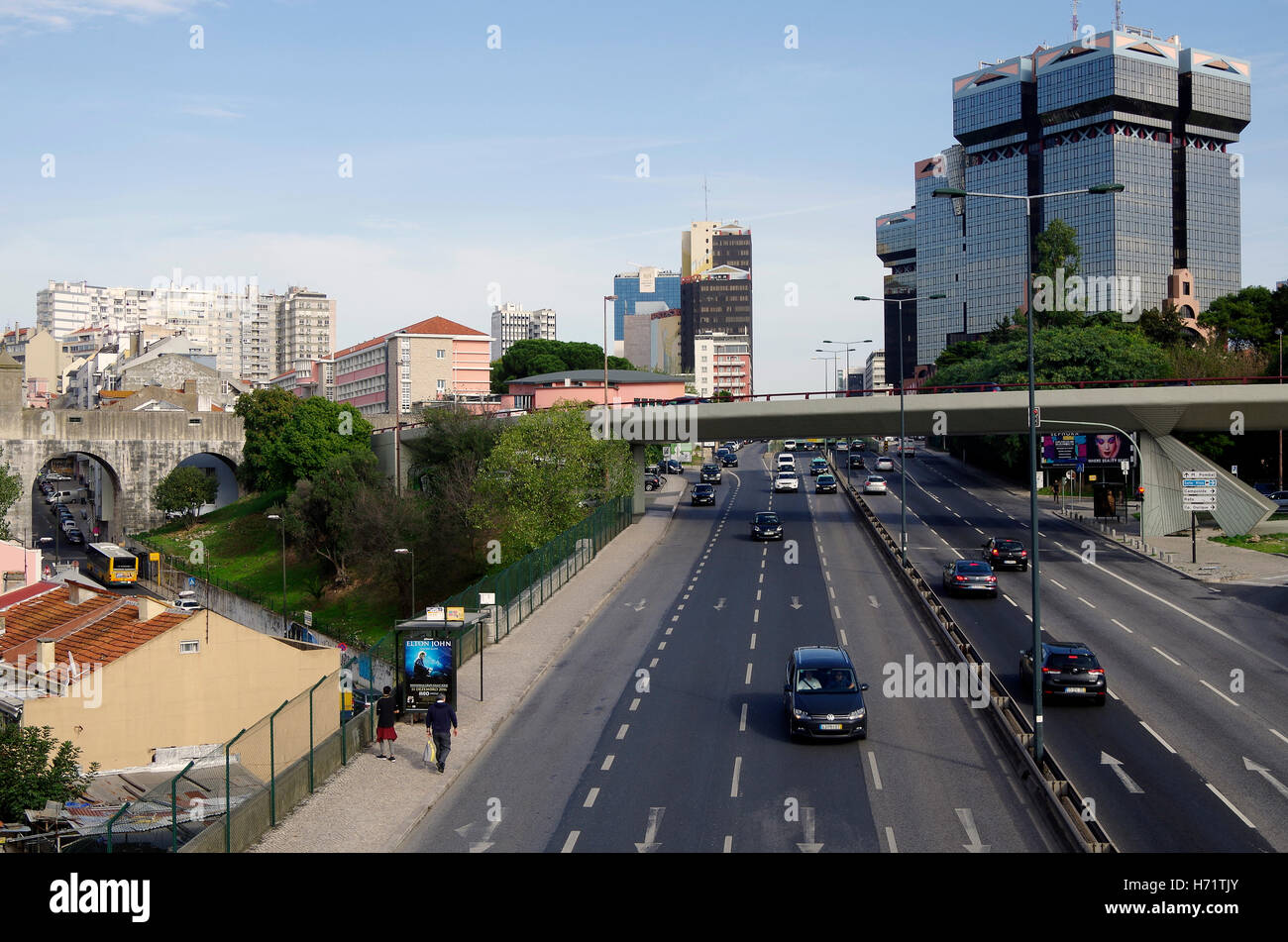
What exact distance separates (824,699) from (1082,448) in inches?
2016

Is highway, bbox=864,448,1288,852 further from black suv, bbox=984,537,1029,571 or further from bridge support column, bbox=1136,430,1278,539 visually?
bridge support column, bbox=1136,430,1278,539

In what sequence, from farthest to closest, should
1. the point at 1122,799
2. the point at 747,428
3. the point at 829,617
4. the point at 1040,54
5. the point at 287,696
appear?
the point at 1040,54, the point at 747,428, the point at 829,617, the point at 287,696, the point at 1122,799

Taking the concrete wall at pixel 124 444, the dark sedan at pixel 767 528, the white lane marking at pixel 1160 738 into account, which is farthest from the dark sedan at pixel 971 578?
the concrete wall at pixel 124 444

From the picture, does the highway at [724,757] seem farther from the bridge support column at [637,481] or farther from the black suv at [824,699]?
the bridge support column at [637,481]

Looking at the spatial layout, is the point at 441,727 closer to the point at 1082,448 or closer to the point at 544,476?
the point at 544,476

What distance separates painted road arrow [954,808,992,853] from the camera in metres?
17.1

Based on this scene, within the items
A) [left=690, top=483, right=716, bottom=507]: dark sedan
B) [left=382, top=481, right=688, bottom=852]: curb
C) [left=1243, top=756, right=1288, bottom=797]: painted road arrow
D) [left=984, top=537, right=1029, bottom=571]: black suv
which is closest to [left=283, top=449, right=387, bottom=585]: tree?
[left=382, top=481, right=688, bottom=852]: curb

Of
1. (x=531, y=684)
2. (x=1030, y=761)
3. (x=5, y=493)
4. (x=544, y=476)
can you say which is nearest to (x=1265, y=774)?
(x=1030, y=761)

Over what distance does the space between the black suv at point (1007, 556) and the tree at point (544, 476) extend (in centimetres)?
1918

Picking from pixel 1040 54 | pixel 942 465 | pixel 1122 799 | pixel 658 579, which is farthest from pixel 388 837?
pixel 1040 54

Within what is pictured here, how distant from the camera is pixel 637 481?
63.3m

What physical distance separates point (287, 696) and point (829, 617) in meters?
17.6
